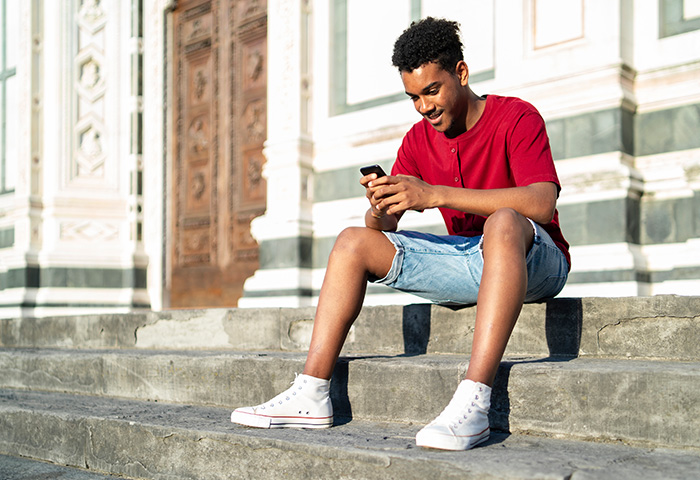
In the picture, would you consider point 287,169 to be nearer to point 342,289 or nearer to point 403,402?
point 342,289

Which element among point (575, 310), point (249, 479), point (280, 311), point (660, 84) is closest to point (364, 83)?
point (660, 84)

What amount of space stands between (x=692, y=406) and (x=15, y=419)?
273 centimetres

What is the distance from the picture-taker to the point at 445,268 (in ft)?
8.25

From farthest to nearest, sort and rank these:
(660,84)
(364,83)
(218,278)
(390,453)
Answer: (218,278) < (364,83) < (660,84) < (390,453)

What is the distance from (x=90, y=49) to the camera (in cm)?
799

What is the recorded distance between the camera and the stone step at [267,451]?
183 cm

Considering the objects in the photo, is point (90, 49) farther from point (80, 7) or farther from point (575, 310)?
point (575, 310)

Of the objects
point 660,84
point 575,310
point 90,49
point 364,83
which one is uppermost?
point 90,49

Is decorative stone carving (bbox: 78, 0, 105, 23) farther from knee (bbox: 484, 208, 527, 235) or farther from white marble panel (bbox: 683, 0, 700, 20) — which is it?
knee (bbox: 484, 208, 527, 235)

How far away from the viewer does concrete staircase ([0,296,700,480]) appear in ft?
6.57

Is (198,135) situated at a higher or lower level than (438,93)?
higher

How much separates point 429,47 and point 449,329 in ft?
3.64

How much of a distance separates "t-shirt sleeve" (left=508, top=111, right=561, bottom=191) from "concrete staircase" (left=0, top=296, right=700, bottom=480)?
21.3 inches

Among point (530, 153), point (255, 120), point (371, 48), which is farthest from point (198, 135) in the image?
point (530, 153)
